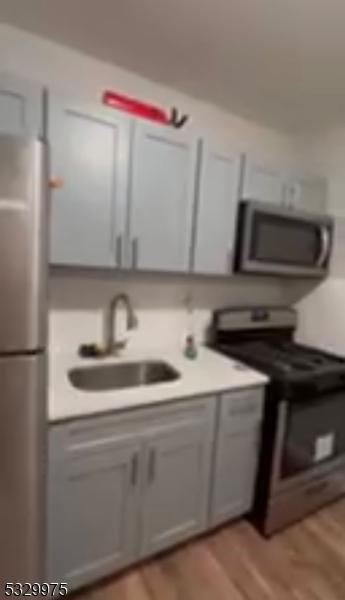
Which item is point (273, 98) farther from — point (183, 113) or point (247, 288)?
point (247, 288)

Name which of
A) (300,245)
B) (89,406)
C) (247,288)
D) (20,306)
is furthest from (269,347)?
(20,306)

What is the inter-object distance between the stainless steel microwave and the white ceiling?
0.67 metres

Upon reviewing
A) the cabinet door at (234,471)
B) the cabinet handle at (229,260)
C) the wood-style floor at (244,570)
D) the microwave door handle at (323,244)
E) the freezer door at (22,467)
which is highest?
→ the microwave door handle at (323,244)

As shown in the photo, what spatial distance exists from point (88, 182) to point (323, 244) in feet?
4.97

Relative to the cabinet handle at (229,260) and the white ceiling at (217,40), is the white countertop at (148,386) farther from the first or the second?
the white ceiling at (217,40)

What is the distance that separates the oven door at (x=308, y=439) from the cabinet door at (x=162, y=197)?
3.16 feet

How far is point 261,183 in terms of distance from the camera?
6.80 ft

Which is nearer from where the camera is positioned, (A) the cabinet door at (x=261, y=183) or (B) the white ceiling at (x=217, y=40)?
(B) the white ceiling at (x=217, y=40)

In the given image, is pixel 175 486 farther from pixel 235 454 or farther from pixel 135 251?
pixel 135 251

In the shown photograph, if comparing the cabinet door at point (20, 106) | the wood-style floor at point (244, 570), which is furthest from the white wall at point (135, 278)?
the wood-style floor at point (244, 570)

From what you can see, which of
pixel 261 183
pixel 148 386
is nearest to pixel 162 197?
pixel 261 183

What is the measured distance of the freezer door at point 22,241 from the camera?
0.95m

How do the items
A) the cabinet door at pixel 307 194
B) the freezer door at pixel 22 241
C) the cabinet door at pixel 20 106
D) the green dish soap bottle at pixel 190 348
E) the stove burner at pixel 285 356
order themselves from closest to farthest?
the freezer door at pixel 22 241 → the cabinet door at pixel 20 106 → the stove burner at pixel 285 356 → the green dish soap bottle at pixel 190 348 → the cabinet door at pixel 307 194

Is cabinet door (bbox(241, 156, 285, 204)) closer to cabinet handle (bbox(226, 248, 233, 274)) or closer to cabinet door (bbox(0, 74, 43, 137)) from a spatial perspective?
cabinet handle (bbox(226, 248, 233, 274))
